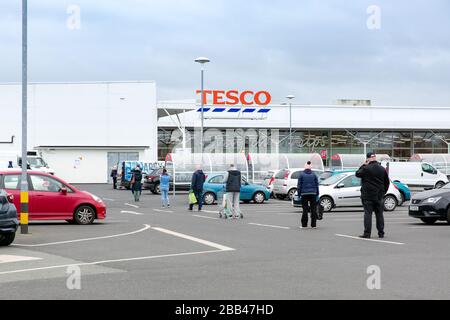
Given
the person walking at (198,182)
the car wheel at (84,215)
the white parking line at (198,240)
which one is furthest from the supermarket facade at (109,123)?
the white parking line at (198,240)

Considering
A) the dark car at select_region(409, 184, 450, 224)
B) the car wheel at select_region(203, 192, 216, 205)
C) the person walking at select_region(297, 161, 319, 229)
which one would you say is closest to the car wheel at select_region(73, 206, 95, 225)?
the person walking at select_region(297, 161, 319, 229)

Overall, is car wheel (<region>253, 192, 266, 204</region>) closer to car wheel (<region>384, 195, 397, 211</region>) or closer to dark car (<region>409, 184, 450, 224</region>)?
car wheel (<region>384, 195, 397, 211</region>)

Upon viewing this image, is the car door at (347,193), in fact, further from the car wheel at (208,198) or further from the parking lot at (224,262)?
the car wheel at (208,198)

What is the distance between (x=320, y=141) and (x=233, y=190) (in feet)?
162

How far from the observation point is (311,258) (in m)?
11.7

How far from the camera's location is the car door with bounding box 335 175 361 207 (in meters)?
26.5

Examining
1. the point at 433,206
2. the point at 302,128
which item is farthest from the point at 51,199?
the point at 302,128

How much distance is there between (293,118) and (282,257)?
56501 mm

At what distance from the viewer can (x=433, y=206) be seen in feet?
62.2

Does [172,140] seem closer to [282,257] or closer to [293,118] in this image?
[293,118]

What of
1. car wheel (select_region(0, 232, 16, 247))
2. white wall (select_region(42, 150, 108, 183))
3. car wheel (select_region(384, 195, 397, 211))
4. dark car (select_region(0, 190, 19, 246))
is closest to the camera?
dark car (select_region(0, 190, 19, 246))

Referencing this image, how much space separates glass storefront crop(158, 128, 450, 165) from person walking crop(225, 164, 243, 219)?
4244 cm
